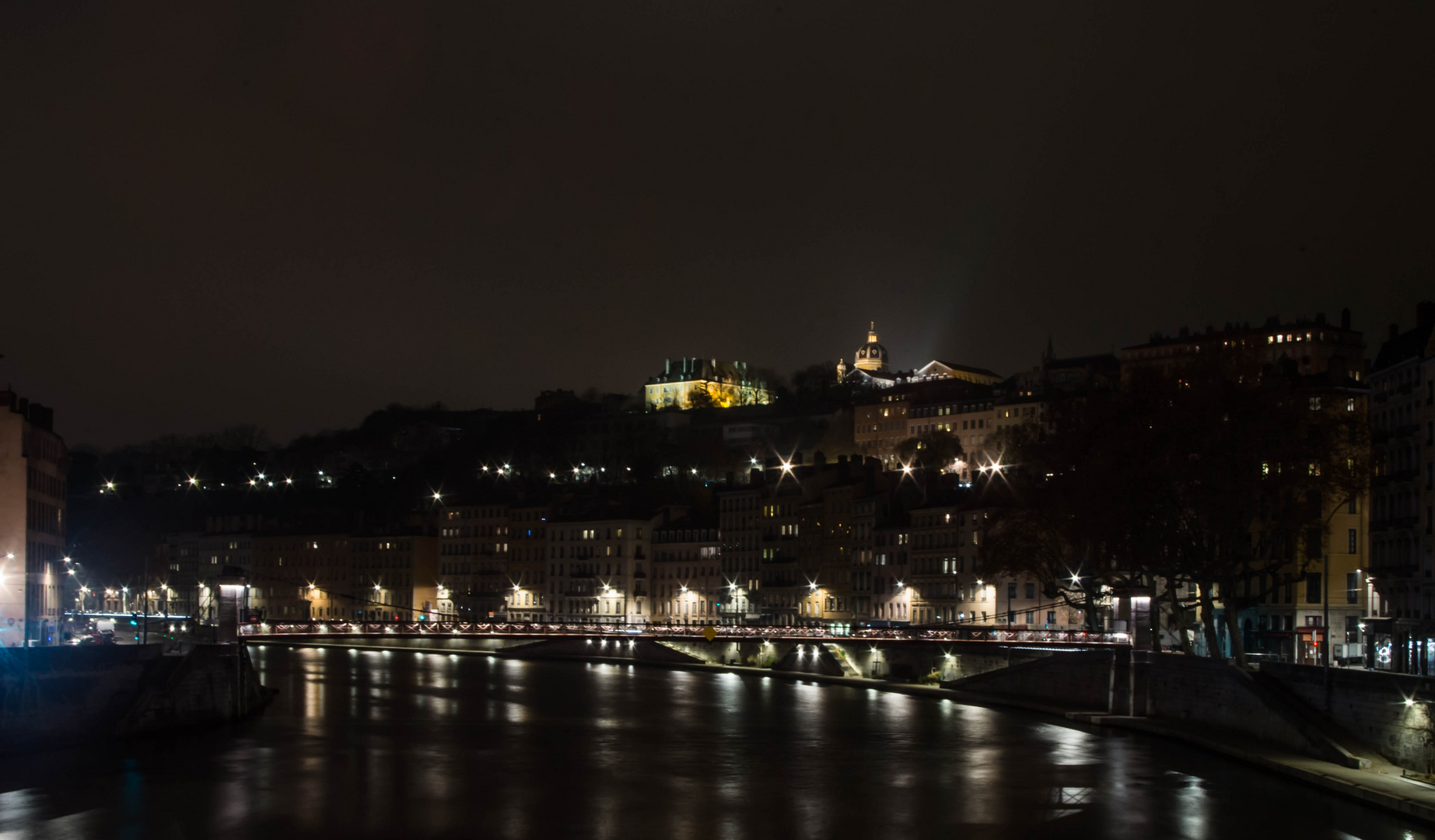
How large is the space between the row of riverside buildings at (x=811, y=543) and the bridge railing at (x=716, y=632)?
3128 millimetres

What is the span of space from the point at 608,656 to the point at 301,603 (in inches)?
2604

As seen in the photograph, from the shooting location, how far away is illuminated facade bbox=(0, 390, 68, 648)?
60156 mm

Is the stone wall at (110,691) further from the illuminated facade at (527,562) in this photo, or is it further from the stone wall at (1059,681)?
the illuminated facade at (527,562)

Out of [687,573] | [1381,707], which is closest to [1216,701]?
[1381,707]

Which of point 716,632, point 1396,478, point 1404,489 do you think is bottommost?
point 716,632

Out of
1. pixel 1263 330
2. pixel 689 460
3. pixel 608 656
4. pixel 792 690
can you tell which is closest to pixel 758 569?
pixel 608 656

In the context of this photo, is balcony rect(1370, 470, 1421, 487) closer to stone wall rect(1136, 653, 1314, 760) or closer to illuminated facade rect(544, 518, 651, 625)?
stone wall rect(1136, 653, 1314, 760)

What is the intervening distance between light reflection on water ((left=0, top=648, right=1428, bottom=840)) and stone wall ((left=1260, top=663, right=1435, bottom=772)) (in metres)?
1.83

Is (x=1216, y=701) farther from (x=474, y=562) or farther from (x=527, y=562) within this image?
(x=474, y=562)

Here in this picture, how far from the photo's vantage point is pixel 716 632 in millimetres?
95000

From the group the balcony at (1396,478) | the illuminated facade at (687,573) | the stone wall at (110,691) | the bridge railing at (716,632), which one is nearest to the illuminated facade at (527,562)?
the illuminated facade at (687,573)

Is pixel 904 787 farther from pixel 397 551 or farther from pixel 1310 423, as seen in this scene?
pixel 397 551

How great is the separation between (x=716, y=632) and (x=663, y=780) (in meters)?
50.1

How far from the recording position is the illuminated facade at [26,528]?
6016 centimetres
